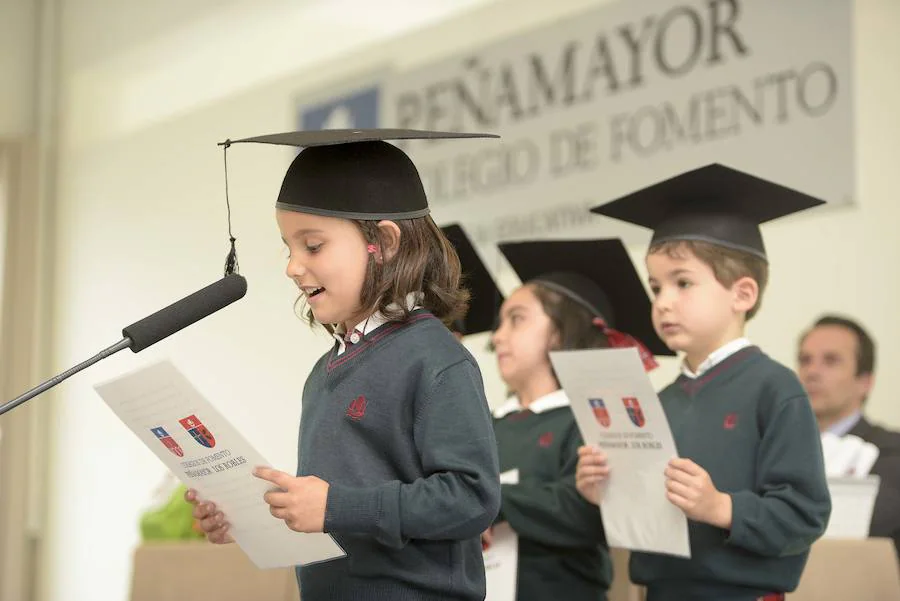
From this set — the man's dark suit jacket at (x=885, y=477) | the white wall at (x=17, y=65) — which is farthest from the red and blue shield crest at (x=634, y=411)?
the white wall at (x=17, y=65)

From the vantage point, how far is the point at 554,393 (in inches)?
104

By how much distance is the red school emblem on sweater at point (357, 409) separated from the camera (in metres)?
1.63

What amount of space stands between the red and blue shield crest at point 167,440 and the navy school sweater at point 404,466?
0.59 ft

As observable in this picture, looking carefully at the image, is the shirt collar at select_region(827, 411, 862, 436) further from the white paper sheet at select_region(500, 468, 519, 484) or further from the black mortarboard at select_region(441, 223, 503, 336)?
the white paper sheet at select_region(500, 468, 519, 484)

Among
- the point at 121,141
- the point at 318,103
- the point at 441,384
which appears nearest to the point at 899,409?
the point at 441,384

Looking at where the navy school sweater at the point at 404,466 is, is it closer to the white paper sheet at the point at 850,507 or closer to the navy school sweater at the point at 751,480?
the navy school sweater at the point at 751,480

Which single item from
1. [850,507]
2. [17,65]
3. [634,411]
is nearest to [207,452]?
[634,411]

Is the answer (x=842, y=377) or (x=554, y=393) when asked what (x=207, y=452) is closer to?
(x=554, y=393)

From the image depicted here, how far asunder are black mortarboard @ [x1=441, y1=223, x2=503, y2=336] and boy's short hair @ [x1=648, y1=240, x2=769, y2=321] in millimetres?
705

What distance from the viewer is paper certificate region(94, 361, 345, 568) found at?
1513mm

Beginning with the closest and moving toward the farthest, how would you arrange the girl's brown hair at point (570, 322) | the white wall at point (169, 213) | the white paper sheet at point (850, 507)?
the girl's brown hair at point (570, 322) → the white paper sheet at point (850, 507) → the white wall at point (169, 213)

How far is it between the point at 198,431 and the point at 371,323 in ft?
0.97

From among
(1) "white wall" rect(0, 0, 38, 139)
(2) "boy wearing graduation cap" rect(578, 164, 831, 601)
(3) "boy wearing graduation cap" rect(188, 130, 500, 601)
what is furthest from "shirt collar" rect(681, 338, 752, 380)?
(1) "white wall" rect(0, 0, 38, 139)

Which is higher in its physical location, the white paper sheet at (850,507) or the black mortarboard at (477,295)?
the black mortarboard at (477,295)
